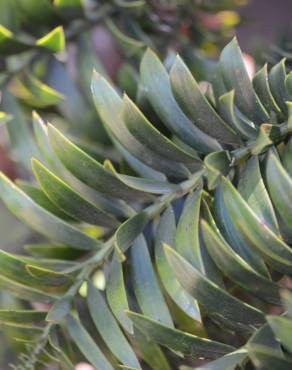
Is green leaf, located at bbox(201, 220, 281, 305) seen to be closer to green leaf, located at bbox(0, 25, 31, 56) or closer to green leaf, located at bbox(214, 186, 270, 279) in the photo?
green leaf, located at bbox(214, 186, 270, 279)

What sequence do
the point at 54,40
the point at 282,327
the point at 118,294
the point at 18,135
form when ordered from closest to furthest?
the point at 282,327, the point at 118,294, the point at 54,40, the point at 18,135

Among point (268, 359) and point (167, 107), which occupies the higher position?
point (167, 107)

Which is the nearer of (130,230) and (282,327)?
(282,327)

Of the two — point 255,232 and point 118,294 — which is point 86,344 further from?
point 255,232

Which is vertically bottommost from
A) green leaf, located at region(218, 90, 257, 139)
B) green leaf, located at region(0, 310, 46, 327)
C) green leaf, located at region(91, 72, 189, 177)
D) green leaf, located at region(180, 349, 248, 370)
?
green leaf, located at region(180, 349, 248, 370)

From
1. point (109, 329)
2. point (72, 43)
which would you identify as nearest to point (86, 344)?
point (109, 329)

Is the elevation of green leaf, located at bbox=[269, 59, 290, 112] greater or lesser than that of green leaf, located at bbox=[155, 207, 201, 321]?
greater

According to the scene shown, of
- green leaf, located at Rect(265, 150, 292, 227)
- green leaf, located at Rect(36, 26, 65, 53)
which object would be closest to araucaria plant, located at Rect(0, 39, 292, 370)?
green leaf, located at Rect(265, 150, 292, 227)

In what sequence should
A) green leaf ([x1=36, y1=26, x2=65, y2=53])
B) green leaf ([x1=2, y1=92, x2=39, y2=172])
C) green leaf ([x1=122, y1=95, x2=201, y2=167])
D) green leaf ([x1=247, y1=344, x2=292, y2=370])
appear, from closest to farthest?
green leaf ([x1=247, y1=344, x2=292, y2=370]) < green leaf ([x1=122, y1=95, x2=201, y2=167]) < green leaf ([x1=36, y1=26, x2=65, y2=53]) < green leaf ([x1=2, y1=92, x2=39, y2=172])

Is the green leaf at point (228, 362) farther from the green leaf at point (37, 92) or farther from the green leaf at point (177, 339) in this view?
the green leaf at point (37, 92)
